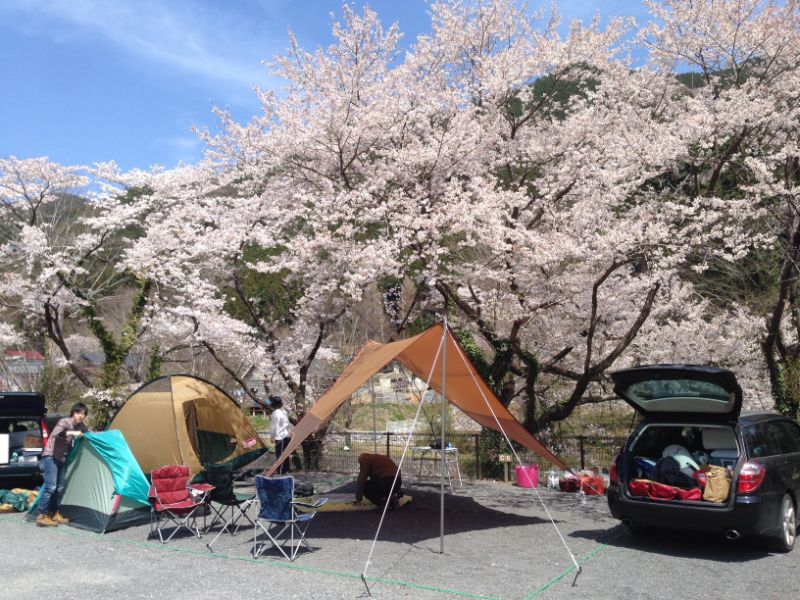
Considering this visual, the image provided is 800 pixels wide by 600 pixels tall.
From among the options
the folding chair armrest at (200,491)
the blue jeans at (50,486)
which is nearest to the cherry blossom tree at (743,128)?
the folding chair armrest at (200,491)

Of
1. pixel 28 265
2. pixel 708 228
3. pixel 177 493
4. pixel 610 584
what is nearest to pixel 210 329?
pixel 28 265

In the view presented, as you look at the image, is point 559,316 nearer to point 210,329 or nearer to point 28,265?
point 210,329

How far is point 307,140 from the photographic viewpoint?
12773 mm

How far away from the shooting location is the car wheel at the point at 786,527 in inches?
263

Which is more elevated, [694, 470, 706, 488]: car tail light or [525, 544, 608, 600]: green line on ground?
[694, 470, 706, 488]: car tail light

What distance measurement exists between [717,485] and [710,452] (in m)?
0.96

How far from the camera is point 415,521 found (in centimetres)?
862

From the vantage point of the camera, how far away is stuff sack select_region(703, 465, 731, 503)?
21.6ft

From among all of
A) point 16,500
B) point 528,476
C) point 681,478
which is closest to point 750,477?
point 681,478

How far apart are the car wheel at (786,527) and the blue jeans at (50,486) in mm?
7977

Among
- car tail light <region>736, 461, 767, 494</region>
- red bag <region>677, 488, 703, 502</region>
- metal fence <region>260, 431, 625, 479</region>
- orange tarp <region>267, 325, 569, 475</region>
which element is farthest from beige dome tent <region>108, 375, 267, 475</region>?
car tail light <region>736, 461, 767, 494</region>

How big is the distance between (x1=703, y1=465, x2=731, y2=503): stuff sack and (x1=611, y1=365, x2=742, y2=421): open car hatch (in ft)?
1.79

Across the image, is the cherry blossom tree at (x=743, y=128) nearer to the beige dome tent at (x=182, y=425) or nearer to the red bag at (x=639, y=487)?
the red bag at (x=639, y=487)

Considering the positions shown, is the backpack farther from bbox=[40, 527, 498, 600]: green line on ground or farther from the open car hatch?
bbox=[40, 527, 498, 600]: green line on ground
